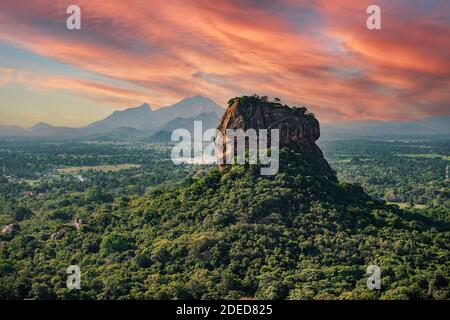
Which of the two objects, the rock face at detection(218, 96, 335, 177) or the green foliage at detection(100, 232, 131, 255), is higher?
the rock face at detection(218, 96, 335, 177)

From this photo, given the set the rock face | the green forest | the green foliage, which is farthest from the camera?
the rock face

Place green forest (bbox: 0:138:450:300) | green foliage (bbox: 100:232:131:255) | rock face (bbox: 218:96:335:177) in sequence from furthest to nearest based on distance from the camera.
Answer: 1. rock face (bbox: 218:96:335:177)
2. green foliage (bbox: 100:232:131:255)
3. green forest (bbox: 0:138:450:300)

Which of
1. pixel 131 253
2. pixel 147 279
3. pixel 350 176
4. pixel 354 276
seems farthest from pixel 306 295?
pixel 350 176

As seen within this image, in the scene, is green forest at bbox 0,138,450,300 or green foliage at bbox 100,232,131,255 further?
green foliage at bbox 100,232,131,255

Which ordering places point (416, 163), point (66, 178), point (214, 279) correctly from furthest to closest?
point (416, 163)
point (66, 178)
point (214, 279)

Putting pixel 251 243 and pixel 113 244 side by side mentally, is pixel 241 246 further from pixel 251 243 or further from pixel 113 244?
pixel 113 244

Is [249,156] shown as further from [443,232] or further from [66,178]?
[66,178]

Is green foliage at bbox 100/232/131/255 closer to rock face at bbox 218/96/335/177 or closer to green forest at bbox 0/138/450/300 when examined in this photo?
green forest at bbox 0/138/450/300

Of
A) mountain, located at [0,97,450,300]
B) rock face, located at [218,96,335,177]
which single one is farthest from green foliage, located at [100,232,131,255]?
rock face, located at [218,96,335,177]

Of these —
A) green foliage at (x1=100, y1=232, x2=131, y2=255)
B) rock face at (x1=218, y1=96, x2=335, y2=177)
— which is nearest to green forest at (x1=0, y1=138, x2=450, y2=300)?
green foliage at (x1=100, y1=232, x2=131, y2=255)
